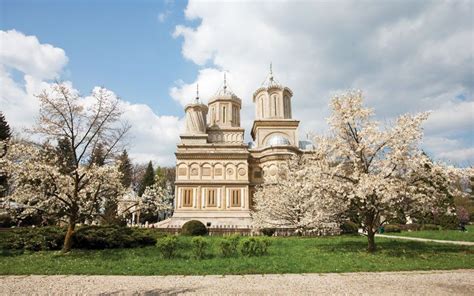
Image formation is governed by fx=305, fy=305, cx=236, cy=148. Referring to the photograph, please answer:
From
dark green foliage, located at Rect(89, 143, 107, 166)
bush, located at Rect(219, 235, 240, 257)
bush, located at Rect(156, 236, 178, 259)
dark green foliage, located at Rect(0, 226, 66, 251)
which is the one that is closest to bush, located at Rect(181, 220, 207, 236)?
dark green foliage, located at Rect(89, 143, 107, 166)

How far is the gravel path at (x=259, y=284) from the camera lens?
23.7ft

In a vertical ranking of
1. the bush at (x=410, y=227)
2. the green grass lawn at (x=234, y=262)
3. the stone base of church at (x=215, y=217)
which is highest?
the stone base of church at (x=215, y=217)

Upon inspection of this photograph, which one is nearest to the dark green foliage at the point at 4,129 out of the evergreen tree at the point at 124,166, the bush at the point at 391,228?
the evergreen tree at the point at 124,166

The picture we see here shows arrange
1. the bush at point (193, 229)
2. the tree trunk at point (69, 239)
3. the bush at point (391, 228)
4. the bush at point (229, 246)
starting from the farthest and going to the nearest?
the bush at point (391, 228) < the bush at point (193, 229) < the tree trunk at point (69, 239) < the bush at point (229, 246)

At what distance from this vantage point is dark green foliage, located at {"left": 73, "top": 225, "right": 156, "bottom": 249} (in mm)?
13500

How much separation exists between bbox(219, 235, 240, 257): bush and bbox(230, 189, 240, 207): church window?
20.9 metres

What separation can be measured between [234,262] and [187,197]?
78.8 feet

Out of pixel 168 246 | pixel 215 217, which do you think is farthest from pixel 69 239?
pixel 215 217

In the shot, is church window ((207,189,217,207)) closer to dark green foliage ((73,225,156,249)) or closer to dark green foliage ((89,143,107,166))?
dark green foliage ((73,225,156,249))

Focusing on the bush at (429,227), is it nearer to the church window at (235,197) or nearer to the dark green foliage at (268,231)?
the dark green foliage at (268,231)

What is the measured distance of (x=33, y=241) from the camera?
13016 millimetres

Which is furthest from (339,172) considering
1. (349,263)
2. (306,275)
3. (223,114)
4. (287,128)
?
(223,114)

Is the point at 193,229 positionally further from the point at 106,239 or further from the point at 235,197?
the point at 235,197

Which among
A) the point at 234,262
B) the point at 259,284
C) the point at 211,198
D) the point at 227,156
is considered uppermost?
the point at 227,156
